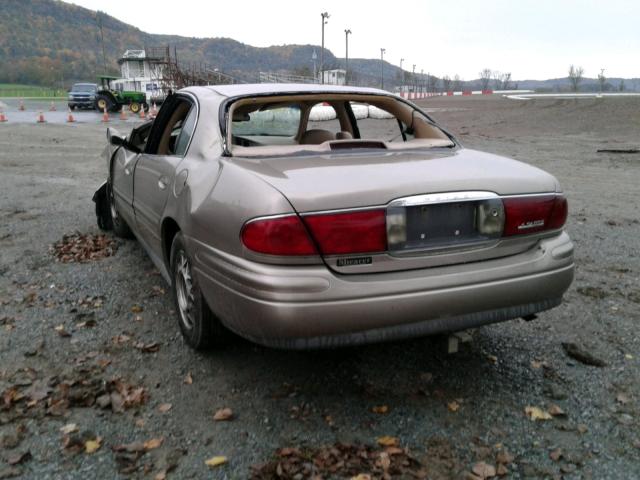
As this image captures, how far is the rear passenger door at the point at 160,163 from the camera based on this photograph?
3457 mm

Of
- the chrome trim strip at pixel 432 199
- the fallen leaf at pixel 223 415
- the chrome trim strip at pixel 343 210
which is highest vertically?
the chrome trim strip at pixel 432 199

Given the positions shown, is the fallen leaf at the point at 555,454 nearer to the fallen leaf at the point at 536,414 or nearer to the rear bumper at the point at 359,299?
the fallen leaf at the point at 536,414

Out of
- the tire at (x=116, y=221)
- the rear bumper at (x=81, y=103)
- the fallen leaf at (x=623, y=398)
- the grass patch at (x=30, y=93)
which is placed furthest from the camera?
the grass patch at (x=30, y=93)

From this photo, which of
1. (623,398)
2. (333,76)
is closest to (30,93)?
(333,76)

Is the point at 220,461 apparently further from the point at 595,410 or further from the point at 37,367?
the point at 595,410

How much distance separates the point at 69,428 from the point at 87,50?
153583 mm

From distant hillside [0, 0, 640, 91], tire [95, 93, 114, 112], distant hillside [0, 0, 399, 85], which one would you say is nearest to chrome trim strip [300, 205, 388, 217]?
tire [95, 93, 114, 112]

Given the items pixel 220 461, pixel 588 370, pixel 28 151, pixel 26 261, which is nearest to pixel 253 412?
pixel 220 461

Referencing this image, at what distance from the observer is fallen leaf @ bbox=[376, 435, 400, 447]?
246 centimetres

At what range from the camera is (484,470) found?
7.55 ft

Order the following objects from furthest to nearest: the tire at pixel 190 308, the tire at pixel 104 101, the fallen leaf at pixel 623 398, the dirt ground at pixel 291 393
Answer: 1. the tire at pixel 104 101
2. the tire at pixel 190 308
3. the fallen leaf at pixel 623 398
4. the dirt ground at pixel 291 393

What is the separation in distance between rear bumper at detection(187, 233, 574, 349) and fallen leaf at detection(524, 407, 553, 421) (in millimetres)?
457

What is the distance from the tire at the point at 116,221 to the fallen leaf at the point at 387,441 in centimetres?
381

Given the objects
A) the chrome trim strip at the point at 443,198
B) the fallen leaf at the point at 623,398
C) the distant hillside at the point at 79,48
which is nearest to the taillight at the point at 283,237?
the chrome trim strip at the point at 443,198
